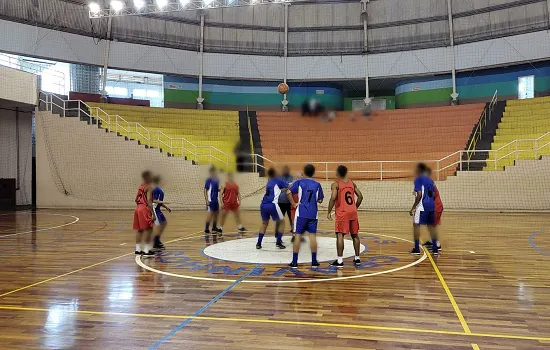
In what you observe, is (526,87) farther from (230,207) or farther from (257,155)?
(230,207)

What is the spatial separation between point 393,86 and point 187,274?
23904 millimetres

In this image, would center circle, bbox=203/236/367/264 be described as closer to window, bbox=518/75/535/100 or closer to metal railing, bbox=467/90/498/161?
metal railing, bbox=467/90/498/161

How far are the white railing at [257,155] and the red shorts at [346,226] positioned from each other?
1082 centimetres

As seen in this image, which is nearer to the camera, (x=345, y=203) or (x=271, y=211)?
(x=345, y=203)

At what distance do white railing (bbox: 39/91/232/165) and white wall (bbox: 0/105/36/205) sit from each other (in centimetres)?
151

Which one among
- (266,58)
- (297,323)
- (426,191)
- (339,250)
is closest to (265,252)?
(339,250)

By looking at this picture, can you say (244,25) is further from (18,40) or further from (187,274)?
(187,274)

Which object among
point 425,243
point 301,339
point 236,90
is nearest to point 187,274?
point 301,339

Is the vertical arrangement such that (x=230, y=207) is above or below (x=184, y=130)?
below

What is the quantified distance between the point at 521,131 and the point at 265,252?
54.4ft

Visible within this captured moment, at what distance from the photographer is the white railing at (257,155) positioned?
17.4 m

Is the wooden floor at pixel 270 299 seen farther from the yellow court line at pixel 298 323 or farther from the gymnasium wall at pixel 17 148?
the gymnasium wall at pixel 17 148

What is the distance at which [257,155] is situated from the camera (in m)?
18.4

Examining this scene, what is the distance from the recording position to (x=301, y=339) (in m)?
3.72
